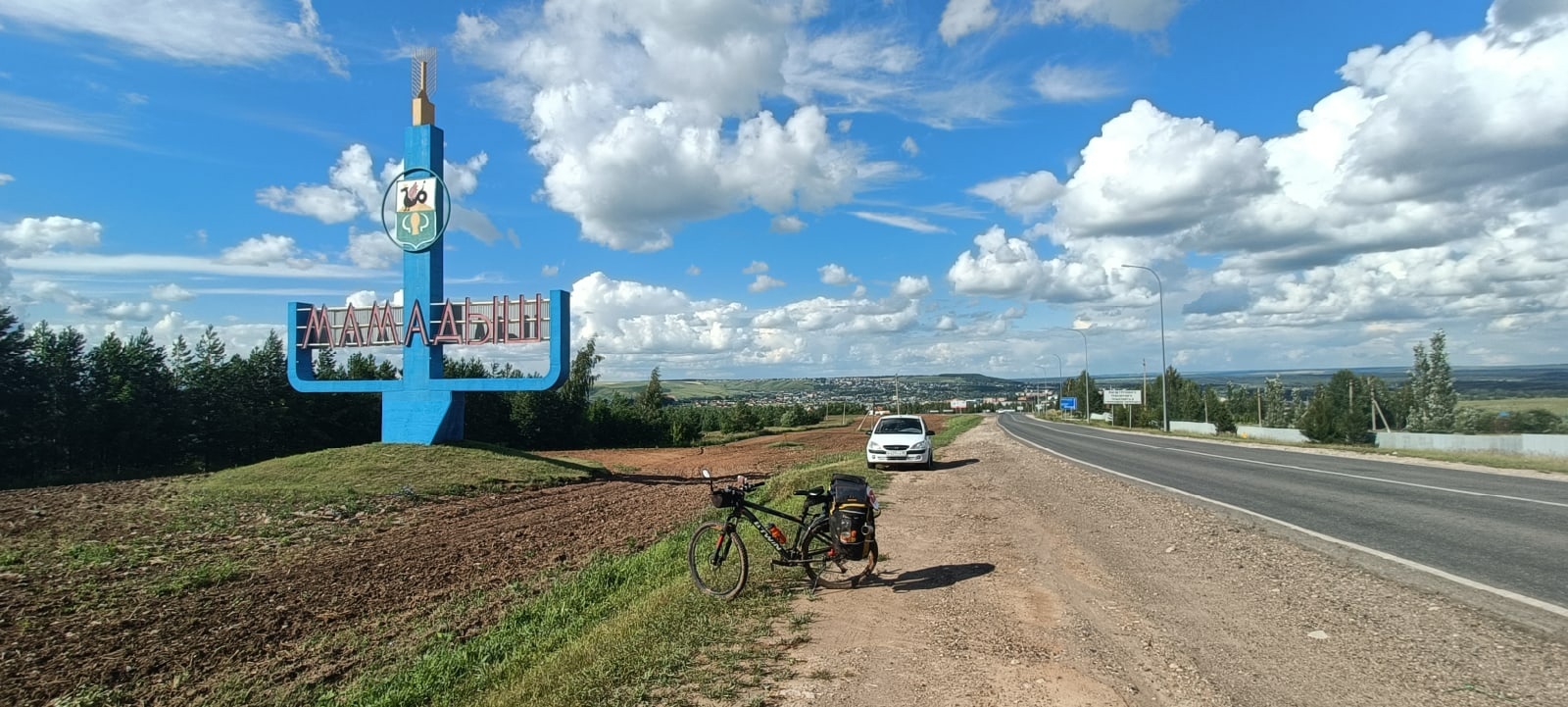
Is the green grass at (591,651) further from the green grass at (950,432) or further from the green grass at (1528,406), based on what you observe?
the green grass at (1528,406)

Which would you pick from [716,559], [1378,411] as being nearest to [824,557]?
[716,559]

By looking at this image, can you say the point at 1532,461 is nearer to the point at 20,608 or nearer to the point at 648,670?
the point at 648,670

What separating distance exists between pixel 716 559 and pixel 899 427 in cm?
1604

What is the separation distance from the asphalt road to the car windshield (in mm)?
5448

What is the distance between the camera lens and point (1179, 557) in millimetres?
8578

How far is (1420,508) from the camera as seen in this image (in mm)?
11969

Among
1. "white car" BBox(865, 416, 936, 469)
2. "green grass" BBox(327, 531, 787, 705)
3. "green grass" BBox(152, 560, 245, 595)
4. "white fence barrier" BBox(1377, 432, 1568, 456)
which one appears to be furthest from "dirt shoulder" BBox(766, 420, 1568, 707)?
"white fence barrier" BBox(1377, 432, 1568, 456)

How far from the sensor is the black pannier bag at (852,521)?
724 cm

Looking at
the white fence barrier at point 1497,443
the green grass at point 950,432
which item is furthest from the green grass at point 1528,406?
the green grass at point 950,432

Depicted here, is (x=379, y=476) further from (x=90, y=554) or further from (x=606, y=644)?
(x=606, y=644)

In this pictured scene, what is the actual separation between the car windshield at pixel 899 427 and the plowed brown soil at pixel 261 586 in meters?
6.17

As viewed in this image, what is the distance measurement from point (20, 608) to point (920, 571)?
10.6m

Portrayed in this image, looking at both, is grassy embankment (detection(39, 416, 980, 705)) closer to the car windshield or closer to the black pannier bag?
the black pannier bag

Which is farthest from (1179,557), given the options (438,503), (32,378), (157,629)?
(32,378)
